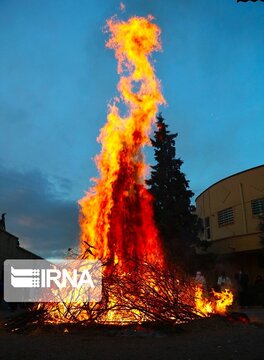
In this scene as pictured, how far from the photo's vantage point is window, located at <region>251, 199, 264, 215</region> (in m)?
30.3

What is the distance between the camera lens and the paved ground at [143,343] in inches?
286

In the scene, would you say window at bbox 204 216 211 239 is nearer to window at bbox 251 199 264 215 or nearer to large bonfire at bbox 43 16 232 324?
window at bbox 251 199 264 215

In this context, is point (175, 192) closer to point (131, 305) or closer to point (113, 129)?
point (113, 129)

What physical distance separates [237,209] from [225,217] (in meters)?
1.71

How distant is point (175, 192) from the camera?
28859mm

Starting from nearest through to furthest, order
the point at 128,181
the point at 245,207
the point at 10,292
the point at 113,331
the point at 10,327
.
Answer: the point at 113,331
the point at 10,327
the point at 128,181
the point at 10,292
the point at 245,207

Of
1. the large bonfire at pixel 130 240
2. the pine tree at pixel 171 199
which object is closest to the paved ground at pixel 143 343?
the large bonfire at pixel 130 240

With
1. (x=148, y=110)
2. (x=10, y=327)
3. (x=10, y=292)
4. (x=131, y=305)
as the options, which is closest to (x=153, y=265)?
(x=131, y=305)

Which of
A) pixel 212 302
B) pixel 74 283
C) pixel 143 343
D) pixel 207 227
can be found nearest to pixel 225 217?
pixel 207 227

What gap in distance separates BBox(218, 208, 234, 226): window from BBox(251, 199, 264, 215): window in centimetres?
225

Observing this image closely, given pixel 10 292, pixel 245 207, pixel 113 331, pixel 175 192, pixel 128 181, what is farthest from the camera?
pixel 245 207

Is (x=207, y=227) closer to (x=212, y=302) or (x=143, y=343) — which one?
(x=212, y=302)

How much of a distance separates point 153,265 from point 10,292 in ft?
38.1

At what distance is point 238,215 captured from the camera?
32.1 metres
